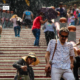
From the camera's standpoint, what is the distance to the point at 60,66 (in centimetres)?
453

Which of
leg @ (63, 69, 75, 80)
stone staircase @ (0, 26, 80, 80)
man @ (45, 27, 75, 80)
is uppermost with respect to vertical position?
man @ (45, 27, 75, 80)

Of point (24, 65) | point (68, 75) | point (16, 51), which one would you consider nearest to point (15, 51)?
point (16, 51)

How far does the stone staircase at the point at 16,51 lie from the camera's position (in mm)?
8287

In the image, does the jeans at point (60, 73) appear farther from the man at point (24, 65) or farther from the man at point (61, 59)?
the man at point (24, 65)

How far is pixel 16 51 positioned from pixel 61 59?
237 inches

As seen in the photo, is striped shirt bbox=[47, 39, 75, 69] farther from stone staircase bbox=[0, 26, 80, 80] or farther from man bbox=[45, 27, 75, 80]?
stone staircase bbox=[0, 26, 80, 80]

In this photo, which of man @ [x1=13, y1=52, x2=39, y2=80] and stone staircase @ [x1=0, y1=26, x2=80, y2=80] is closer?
man @ [x1=13, y1=52, x2=39, y2=80]

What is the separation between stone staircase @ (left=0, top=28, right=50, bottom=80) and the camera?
833 centimetres

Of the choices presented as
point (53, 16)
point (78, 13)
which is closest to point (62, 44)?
point (53, 16)

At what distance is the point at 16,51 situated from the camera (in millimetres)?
10469

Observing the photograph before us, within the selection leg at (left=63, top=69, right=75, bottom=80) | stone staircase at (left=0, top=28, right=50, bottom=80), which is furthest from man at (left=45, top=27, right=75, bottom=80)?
stone staircase at (left=0, top=28, right=50, bottom=80)

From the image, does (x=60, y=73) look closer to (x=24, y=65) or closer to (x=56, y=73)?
(x=56, y=73)

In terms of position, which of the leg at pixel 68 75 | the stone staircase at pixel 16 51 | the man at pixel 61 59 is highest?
the man at pixel 61 59

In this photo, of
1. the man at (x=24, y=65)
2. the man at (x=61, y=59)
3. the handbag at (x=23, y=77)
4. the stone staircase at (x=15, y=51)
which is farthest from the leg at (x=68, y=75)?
the stone staircase at (x=15, y=51)
